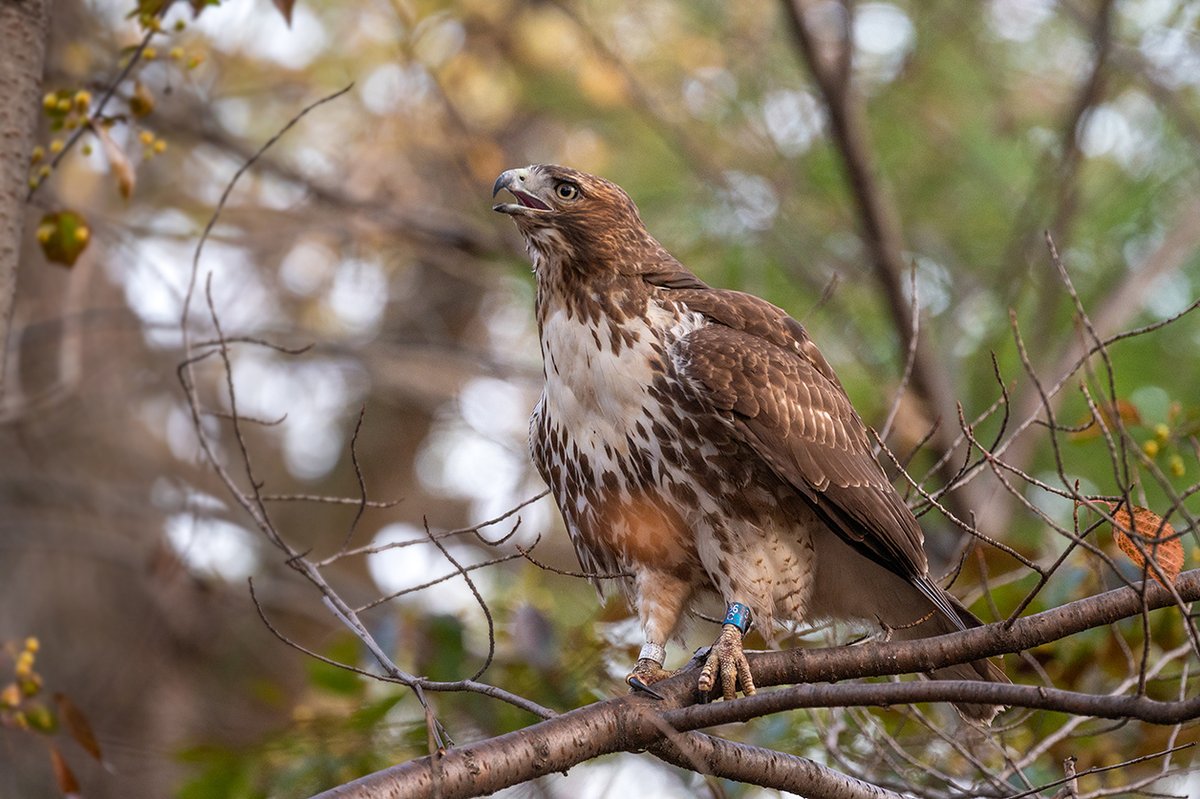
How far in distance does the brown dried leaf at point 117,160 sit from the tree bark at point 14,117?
0.17 meters

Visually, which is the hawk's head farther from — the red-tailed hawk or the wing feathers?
the wing feathers

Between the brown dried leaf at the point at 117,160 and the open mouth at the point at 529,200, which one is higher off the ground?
the open mouth at the point at 529,200

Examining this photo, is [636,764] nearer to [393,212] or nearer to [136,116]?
[136,116]

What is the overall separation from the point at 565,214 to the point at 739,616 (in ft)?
3.83

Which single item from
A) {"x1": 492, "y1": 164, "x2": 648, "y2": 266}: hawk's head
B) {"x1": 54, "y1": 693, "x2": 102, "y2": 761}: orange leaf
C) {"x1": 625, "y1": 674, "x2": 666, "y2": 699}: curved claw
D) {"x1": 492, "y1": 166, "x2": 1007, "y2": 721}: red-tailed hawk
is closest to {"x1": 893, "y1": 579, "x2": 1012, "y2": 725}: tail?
{"x1": 492, "y1": 166, "x2": 1007, "y2": 721}: red-tailed hawk

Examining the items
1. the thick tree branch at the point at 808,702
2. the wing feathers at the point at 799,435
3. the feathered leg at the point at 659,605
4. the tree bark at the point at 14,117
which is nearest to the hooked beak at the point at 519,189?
the wing feathers at the point at 799,435

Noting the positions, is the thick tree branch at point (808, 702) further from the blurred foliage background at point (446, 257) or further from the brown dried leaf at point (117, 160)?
the blurred foliage background at point (446, 257)

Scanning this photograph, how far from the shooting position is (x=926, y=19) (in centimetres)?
721

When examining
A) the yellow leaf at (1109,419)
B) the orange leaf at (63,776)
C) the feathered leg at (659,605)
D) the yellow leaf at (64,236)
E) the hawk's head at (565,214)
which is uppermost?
the hawk's head at (565,214)

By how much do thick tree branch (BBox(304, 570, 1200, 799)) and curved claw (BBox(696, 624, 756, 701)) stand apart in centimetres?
7

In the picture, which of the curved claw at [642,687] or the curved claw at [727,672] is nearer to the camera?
the curved claw at [642,687]

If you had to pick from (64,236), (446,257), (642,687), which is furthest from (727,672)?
(446,257)

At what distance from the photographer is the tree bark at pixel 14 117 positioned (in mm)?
3018

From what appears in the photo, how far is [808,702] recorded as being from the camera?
2.40 m
